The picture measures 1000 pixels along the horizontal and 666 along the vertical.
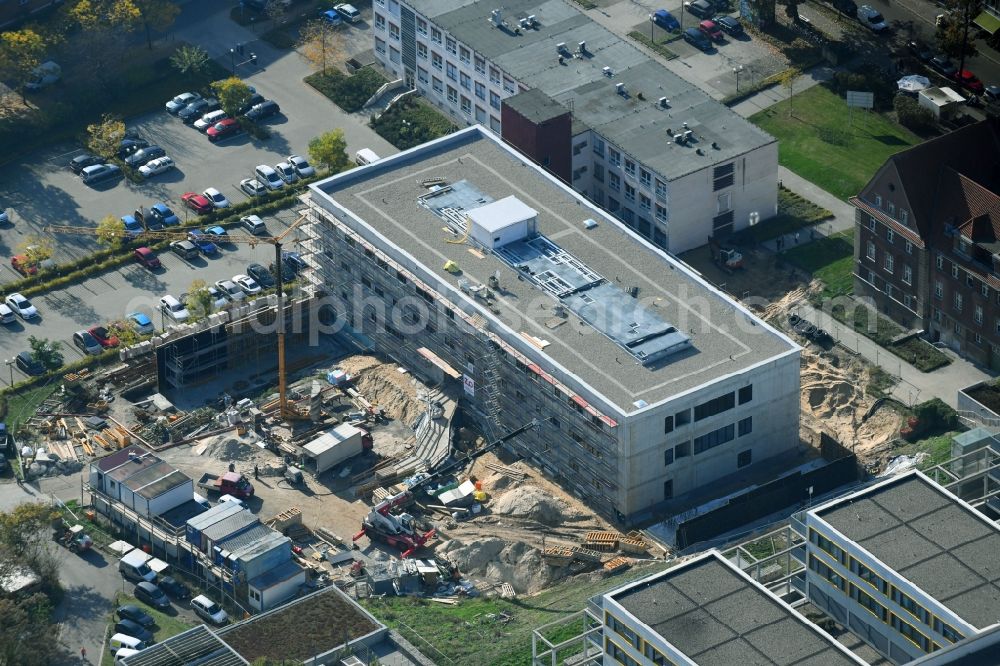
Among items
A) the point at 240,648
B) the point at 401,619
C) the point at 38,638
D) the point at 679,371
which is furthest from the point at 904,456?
the point at 38,638

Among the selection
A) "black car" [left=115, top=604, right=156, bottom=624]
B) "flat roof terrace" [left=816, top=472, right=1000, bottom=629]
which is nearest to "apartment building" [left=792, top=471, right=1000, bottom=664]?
"flat roof terrace" [left=816, top=472, right=1000, bottom=629]

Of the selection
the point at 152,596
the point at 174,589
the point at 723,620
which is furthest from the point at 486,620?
the point at 152,596

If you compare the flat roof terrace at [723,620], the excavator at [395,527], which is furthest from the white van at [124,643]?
the flat roof terrace at [723,620]

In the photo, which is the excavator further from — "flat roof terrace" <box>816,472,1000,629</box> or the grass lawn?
"flat roof terrace" <box>816,472,1000,629</box>

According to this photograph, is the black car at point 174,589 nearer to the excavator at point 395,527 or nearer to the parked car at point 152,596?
the parked car at point 152,596

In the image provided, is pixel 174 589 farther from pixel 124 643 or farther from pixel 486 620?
pixel 486 620

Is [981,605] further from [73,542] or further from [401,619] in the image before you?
[73,542]
